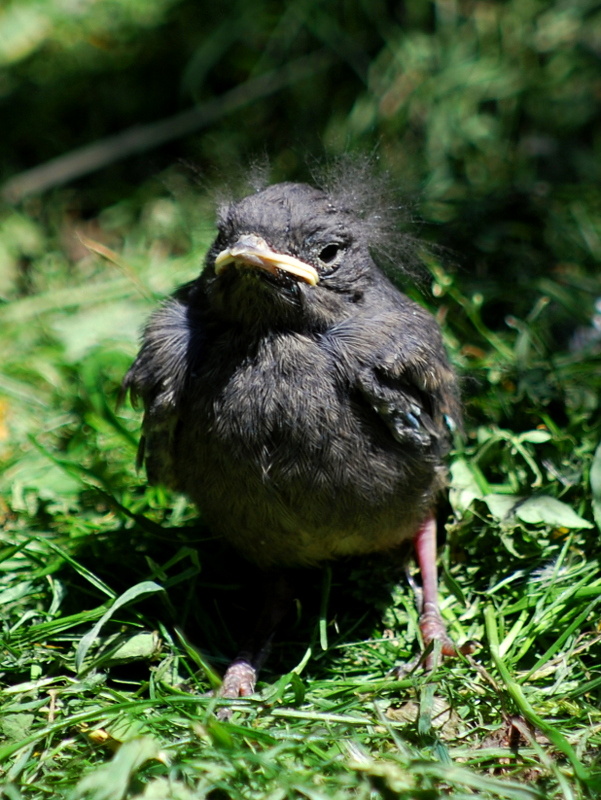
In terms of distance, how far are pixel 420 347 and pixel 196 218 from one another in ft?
8.24

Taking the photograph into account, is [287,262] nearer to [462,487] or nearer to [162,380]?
[162,380]

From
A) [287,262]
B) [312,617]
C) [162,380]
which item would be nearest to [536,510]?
[312,617]

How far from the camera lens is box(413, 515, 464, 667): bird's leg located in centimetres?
306

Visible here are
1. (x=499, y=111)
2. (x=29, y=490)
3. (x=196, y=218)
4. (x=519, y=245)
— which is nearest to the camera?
(x=29, y=490)

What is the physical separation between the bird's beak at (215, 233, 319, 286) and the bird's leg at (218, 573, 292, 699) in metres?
1.20

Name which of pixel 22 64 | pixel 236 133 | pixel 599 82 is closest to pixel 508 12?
pixel 599 82

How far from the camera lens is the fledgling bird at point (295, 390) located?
2801 mm

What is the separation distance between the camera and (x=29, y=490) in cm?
360

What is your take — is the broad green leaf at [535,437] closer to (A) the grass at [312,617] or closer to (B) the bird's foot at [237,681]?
(A) the grass at [312,617]

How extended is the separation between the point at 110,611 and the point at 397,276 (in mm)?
1581

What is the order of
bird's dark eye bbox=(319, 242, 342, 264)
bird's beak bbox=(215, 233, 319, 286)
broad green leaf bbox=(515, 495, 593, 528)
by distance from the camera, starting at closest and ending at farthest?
bird's beak bbox=(215, 233, 319, 286) → bird's dark eye bbox=(319, 242, 342, 264) → broad green leaf bbox=(515, 495, 593, 528)

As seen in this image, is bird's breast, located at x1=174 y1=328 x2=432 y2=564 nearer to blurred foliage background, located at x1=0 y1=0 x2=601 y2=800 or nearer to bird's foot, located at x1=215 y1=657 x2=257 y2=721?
blurred foliage background, located at x1=0 y1=0 x2=601 y2=800

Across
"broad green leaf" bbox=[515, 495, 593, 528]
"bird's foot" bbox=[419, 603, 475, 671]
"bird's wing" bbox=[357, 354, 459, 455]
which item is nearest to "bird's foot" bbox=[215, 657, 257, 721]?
"bird's foot" bbox=[419, 603, 475, 671]

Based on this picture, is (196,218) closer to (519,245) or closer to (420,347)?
(519,245)
